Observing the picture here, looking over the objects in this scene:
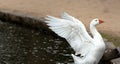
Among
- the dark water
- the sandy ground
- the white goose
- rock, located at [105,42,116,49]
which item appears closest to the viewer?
the white goose

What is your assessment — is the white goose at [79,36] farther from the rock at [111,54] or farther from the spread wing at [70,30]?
the rock at [111,54]

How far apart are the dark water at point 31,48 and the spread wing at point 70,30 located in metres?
1.45

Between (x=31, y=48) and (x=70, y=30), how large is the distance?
260 centimetres

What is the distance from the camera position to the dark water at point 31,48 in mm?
8207

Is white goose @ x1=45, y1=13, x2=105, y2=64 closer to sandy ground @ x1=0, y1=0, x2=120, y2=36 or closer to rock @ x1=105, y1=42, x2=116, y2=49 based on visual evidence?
rock @ x1=105, y1=42, x2=116, y2=49

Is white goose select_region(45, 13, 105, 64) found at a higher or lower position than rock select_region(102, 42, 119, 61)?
higher

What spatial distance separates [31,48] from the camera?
906 centimetres

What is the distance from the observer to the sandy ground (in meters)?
Answer: 11.7

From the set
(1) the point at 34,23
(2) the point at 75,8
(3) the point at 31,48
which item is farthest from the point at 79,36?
(2) the point at 75,8

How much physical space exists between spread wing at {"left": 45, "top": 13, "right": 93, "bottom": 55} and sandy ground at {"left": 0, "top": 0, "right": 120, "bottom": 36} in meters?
4.16

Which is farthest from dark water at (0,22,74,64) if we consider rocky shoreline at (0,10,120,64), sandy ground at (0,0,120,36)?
sandy ground at (0,0,120,36)

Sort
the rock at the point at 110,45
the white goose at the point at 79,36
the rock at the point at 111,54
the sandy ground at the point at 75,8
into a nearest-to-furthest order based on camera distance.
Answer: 1. the white goose at the point at 79,36
2. the rock at the point at 111,54
3. the rock at the point at 110,45
4. the sandy ground at the point at 75,8

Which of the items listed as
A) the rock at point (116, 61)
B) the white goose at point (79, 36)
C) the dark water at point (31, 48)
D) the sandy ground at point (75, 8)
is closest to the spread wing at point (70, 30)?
the white goose at point (79, 36)

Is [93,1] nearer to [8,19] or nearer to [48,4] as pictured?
[48,4]
